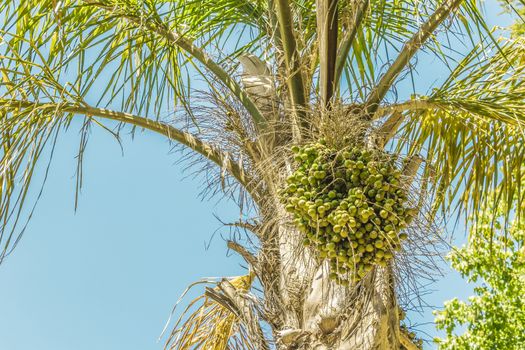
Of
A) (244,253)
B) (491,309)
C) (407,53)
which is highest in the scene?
(491,309)

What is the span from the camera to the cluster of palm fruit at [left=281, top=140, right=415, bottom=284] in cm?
228

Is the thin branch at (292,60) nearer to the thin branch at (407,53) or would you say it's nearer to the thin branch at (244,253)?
the thin branch at (407,53)

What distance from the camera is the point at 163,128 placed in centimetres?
310

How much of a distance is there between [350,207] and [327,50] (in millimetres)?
721

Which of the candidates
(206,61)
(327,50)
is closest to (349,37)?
(327,50)

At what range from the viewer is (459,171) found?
11.7 feet

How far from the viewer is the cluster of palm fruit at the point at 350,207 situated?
228 centimetres

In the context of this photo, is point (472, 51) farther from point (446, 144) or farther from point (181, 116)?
point (181, 116)

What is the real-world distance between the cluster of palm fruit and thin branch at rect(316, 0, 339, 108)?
319 millimetres

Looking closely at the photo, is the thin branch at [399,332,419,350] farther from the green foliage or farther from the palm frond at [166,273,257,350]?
the green foliage

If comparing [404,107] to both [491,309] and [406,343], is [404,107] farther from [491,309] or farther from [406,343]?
[491,309]

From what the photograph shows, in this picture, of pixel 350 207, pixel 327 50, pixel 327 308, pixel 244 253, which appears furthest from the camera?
pixel 244 253

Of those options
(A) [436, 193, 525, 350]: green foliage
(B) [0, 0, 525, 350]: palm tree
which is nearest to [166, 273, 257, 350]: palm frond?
(B) [0, 0, 525, 350]: palm tree

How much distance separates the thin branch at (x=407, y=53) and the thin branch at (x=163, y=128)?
25.0 inches
